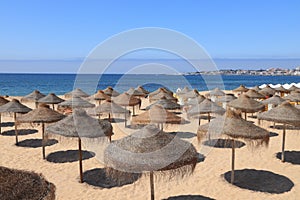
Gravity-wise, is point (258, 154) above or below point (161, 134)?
below

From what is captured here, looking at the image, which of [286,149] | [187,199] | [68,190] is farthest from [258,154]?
[68,190]

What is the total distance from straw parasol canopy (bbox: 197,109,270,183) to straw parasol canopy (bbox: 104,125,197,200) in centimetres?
214

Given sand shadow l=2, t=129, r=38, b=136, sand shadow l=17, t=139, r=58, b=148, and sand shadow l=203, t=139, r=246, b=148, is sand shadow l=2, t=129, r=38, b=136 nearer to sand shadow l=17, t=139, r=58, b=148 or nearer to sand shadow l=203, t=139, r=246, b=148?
sand shadow l=17, t=139, r=58, b=148

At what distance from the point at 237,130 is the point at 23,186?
623 centimetres

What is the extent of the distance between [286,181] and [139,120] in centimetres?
527

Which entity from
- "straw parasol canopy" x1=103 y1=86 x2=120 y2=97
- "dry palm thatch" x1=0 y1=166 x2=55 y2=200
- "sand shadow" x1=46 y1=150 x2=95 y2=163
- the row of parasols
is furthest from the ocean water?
"dry palm thatch" x1=0 y1=166 x2=55 y2=200

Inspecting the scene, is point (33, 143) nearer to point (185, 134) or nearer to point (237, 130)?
point (185, 134)

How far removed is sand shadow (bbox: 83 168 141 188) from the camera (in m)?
8.14

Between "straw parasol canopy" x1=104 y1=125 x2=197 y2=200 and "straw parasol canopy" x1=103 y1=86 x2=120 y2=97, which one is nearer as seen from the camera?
"straw parasol canopy" x1=104 y1=125 x2=197 y2=200

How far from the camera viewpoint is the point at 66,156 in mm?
10680

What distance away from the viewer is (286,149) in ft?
37.1

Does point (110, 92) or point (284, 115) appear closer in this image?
point (284, 115)

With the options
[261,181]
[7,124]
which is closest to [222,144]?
[261,181]

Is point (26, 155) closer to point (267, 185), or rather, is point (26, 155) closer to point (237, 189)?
point (237, 189)
